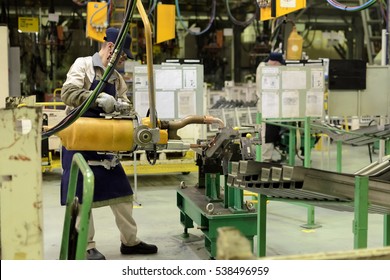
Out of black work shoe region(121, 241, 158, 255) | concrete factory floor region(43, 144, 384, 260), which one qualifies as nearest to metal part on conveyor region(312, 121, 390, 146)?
concrete factory floor region(43, 144, 384, 260)

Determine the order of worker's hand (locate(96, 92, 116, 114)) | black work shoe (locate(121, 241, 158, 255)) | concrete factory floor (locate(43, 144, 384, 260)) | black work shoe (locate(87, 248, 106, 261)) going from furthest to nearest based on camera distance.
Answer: concrete factory floor (locate(43, 144, 384, 260))
black work shoe (locate(121, 241, 158, 255))
black work shoe (locate(87, 248, 106, 261))
worker's hand (locate(96, 92, 116, 114))

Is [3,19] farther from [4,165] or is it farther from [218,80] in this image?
[4,165]

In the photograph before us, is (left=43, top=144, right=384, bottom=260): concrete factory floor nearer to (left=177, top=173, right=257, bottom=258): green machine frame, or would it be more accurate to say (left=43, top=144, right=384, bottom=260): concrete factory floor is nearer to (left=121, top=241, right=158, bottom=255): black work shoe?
(left=121, top=241, right=158, bottom=255): black work shoe

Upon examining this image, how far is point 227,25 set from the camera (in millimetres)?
13750

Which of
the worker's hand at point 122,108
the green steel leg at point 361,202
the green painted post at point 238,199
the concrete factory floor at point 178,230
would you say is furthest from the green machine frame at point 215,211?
the green steel leg at point 361,202

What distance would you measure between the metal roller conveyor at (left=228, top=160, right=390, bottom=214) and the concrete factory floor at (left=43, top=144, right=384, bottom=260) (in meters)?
1.44

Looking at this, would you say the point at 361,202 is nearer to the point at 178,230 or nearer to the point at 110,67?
the point at 110,67

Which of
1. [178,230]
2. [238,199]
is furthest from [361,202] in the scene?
[178,230]

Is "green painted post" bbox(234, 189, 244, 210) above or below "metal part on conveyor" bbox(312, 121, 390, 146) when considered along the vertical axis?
below


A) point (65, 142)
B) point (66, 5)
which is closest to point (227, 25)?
point (66, 5)

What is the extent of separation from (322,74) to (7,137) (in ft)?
15.9

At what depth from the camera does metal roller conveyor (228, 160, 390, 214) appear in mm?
2531

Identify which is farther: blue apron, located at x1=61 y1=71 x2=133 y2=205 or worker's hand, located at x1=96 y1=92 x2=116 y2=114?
blue apron, located at x1=61 y1=71 x2=133 y2=205

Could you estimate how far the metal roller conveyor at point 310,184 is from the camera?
8.30 feet
